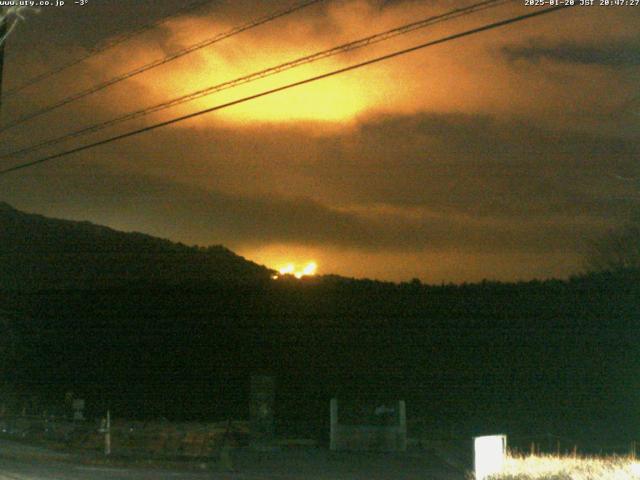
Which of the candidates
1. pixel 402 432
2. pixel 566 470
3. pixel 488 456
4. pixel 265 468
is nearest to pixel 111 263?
pixel 402 432

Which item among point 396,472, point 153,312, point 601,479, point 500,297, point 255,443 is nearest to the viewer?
point 601,479

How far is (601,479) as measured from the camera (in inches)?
522

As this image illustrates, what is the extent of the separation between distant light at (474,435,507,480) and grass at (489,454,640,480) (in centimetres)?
18

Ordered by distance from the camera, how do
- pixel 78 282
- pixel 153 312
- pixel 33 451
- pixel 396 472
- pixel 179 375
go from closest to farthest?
pixel 396 472
pixel 33 451
pixel 179 375
pixel 153 312
pixel 78 282

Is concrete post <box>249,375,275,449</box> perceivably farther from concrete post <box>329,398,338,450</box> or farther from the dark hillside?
the dark hillside

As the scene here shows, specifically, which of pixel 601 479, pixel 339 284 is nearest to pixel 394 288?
pixel 339 284

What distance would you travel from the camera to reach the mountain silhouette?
47969 millimetres

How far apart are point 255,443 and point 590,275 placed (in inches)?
709

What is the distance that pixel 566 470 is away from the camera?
14898mm

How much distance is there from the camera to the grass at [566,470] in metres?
13.7

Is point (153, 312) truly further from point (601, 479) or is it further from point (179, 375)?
point (601, 479)

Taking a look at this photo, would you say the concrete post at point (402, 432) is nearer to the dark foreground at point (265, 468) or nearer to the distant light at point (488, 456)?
the dark foreground at point (265, 468)

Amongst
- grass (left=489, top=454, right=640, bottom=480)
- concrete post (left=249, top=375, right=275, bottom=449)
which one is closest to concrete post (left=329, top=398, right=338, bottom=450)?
concrete post (left=249, top=375, right=275, bottom=449)

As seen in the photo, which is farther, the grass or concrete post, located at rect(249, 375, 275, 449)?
concrete post, located at rect(249, 375, 275, 449)
